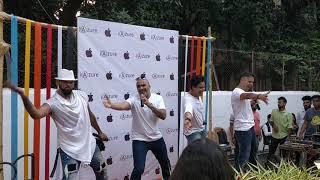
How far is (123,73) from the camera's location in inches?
271

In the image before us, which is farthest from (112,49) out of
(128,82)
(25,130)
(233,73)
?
(233,73)

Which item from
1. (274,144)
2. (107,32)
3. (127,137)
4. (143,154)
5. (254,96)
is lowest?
(274,144)

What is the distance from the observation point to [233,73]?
39.6ft

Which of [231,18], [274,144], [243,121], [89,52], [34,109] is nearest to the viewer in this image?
[34,109]

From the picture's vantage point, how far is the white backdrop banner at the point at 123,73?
Answer: 6.38 m

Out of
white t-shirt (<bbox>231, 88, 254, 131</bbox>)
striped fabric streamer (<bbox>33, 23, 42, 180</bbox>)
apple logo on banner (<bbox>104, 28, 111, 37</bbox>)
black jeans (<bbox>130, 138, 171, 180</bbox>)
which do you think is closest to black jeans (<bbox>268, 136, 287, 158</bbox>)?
white t-shirt (<bbox>231, 88, 254, 131</bbox>)

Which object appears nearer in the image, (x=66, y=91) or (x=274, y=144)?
(x=66, y=91)

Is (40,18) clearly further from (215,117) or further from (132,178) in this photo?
(132,178)

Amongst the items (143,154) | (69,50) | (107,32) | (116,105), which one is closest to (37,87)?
(69,50)

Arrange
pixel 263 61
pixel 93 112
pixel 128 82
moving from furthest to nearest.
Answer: pixel 263 61 → pixel 128 82 → pixel 93 112

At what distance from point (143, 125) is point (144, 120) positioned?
72 millimetres

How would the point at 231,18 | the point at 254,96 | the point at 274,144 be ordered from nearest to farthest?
the point at 254,96, the point at 274,144, the point at 231,18

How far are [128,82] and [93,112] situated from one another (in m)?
0.73

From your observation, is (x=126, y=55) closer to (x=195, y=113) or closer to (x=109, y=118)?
(x=109, y=118)
